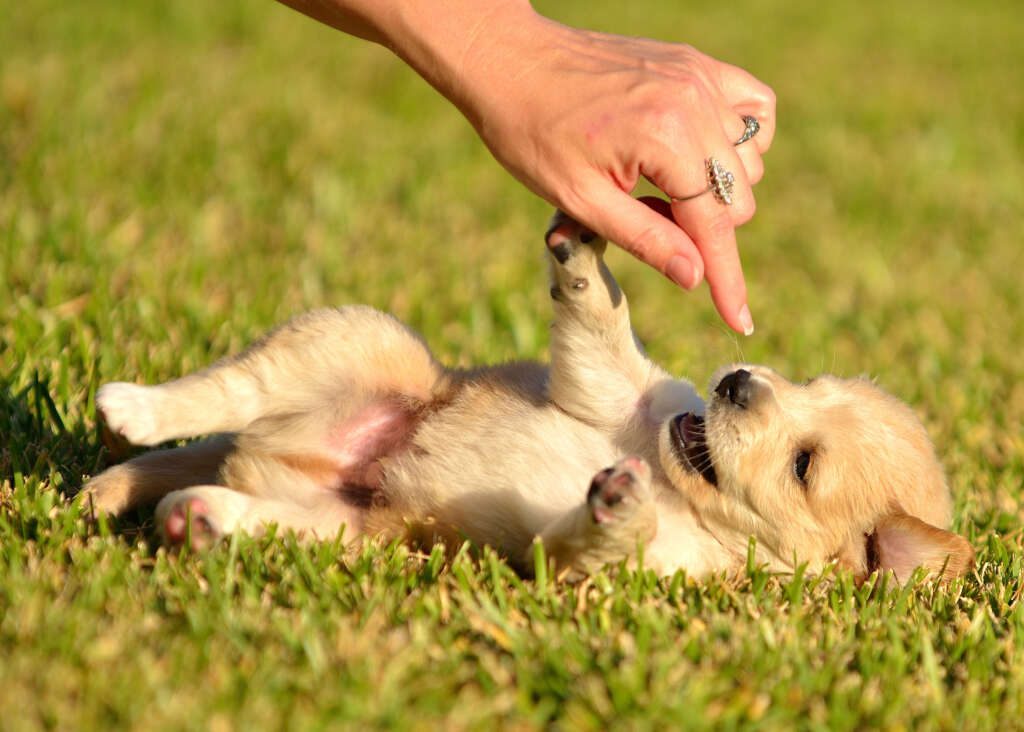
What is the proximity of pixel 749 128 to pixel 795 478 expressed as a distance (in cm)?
105

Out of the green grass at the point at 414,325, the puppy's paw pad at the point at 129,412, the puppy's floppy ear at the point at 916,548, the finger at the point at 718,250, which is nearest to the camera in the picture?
the green grass at the point at 414,325

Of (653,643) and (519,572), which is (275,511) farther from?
(653,643)

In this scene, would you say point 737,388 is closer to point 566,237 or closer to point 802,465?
point 802,465

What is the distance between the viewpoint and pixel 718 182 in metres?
3.02

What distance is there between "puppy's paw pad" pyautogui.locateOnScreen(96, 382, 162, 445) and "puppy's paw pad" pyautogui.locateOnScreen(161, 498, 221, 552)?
30 centimetres

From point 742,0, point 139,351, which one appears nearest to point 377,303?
point 139,351

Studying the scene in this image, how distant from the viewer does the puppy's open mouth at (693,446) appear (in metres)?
3.55

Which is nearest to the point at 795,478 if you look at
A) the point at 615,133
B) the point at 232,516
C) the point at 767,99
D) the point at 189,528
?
the point at 767,99

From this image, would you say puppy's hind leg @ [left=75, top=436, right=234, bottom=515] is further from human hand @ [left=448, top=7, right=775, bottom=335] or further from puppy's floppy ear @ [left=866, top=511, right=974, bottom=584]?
puppy's floppy ear @ [left=866, top=511, right=974, bottom=584]

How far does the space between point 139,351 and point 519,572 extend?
1.97 meters

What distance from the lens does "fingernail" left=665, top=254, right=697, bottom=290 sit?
303cm

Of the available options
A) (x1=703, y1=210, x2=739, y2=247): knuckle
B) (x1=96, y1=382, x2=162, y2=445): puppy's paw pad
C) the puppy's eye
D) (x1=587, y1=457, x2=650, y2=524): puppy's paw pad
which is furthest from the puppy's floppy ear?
(x1=96, y1=382, x2=162, y2=445): puppy's paw pad

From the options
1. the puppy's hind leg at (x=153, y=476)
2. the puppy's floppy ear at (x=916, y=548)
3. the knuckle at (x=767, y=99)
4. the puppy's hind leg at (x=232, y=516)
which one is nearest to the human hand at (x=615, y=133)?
the knuckle at (x=767, y=99)

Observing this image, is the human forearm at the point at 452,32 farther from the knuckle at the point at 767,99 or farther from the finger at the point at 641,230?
the knuckle at the point at 767,99
